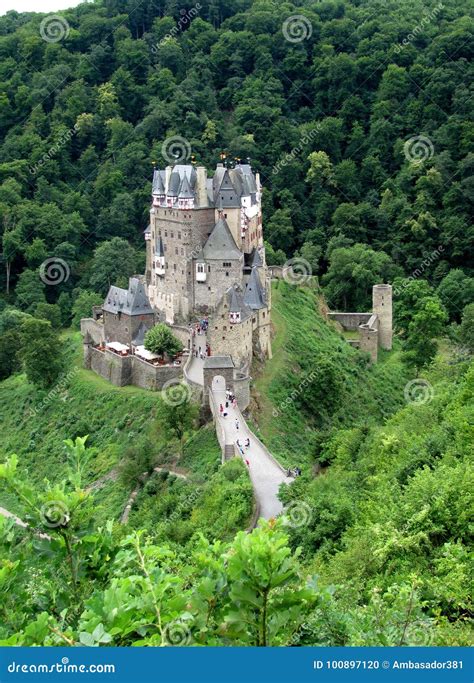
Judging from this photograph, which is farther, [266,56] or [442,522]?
[266,56]

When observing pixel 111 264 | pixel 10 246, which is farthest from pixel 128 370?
pixel 10 246

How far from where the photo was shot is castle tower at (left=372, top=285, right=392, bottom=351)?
7062cm

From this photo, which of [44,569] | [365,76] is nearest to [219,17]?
[365,76]

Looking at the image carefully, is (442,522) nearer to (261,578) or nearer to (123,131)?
(261,578)

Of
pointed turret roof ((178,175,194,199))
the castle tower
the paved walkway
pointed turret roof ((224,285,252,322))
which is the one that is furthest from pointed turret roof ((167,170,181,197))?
the castle tower

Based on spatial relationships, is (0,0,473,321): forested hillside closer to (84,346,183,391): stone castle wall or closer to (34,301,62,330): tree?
(34,301,62,330): tree

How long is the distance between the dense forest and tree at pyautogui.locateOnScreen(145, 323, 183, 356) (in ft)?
9.52

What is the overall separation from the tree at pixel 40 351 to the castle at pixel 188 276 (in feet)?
8.50

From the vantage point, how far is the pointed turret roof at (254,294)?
179ft

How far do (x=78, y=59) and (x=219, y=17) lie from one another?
21.6m

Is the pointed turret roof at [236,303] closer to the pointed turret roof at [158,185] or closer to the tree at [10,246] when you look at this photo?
the pointed turret roof at [158,185]

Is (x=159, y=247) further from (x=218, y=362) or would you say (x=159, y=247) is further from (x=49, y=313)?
(x=49, y=313)

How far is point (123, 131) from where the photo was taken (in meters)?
106

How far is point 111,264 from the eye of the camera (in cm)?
8519
